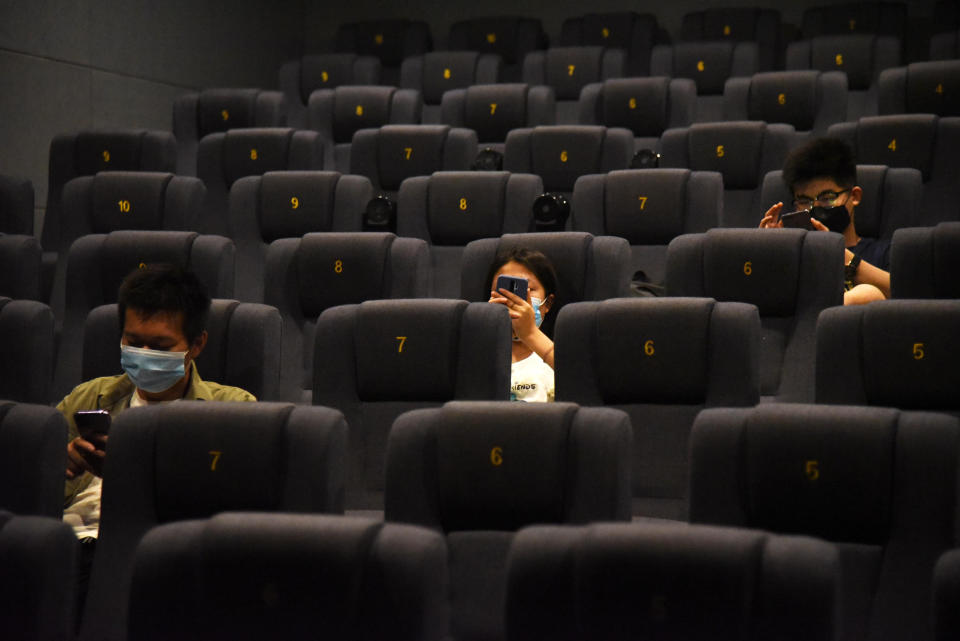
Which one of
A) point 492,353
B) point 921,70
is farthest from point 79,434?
point 921,70

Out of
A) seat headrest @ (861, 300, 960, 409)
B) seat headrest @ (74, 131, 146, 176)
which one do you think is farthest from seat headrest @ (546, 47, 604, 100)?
seat headrest @ (861, 300, 960, 409)

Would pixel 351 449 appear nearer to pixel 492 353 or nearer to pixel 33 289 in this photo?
pixel 492 353

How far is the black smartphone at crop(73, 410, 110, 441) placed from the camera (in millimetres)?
1040

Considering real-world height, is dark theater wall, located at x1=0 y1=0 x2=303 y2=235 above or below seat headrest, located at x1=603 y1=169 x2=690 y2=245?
above

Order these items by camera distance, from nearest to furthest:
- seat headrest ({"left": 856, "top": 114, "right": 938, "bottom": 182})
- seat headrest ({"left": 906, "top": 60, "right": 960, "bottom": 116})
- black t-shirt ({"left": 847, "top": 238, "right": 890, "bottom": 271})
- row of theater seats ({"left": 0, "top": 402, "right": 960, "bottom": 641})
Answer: row of theater seats ({"left": 0, "top": 402, "right": 960, "bottom": 641}), black t-shirt ({"left": 847, "top": 238, "right": 890, "bottom": 271}), seat headrest ({"left": 856, "top": 114, "right": 938, "bottom": 182}), seat headrest ({"left": 906, "top": 60, "right": 960, "bottom": 116})

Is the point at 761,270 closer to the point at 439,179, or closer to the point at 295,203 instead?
the point at 439,179

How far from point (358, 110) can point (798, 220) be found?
1.36 m

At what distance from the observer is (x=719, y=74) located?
9.48 ft

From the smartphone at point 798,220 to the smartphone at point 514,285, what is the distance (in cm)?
41

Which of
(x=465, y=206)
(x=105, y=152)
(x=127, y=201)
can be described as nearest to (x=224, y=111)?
(x=105, y=152)

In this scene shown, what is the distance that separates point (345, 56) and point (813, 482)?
251 centimetres

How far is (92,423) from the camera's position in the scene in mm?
1044

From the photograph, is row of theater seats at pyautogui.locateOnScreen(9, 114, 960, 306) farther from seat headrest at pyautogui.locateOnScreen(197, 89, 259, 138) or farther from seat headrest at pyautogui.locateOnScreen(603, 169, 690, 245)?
seat headrest at pyautogui.locateOnScreen(197, 89, 259, 138)

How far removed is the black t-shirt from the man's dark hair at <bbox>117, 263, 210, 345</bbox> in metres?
0.93
